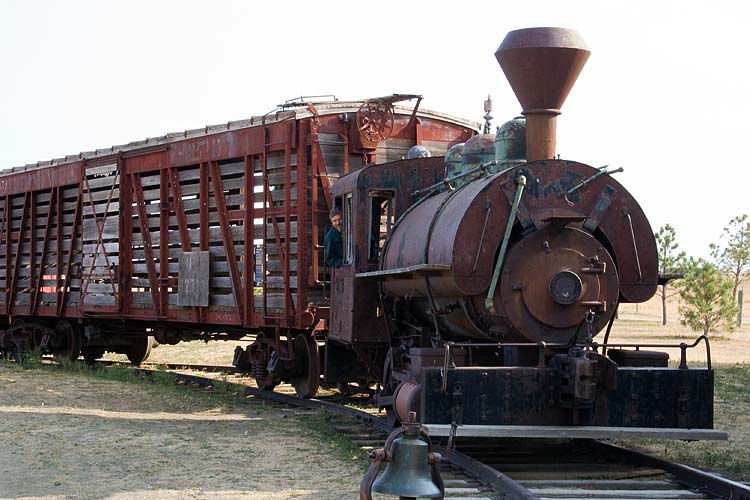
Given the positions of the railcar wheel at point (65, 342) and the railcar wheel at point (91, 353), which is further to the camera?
the railcar wheel at point (91, 353)

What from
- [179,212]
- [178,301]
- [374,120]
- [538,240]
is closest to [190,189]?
[179,212]

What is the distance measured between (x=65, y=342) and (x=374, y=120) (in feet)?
28.4

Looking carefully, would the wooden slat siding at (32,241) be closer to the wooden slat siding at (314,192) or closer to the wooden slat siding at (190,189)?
the wooden slat siding at (190,189)

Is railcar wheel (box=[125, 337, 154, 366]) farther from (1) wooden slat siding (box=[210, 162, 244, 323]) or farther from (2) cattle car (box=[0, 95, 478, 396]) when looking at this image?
(1) wooden slat siding (box=[210, 162, 244, 323])

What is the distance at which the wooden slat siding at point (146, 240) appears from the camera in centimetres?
1487

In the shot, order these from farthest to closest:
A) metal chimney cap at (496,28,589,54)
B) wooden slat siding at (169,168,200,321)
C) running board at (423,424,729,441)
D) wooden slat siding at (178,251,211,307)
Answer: wooden slat siding at (169,168,200,321)
wooden slat siding at (178,251,211,307)
metal chimney cap at (496,28,589,54)
running board at (423,424,729,441)

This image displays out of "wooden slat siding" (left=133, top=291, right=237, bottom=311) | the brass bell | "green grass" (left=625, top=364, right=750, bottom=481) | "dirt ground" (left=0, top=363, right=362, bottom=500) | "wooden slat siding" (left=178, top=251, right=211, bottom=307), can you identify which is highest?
"wooden slat siding" (left=178, top=251, right=211, bottom=307)

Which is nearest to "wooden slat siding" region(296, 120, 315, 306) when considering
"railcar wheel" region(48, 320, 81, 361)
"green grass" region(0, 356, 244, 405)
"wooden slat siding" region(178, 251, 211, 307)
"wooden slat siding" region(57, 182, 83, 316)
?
"green grass" region(0, 356, 244, 405)

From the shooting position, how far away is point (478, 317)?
809cm

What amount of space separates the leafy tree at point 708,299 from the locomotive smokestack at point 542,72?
24.7 metres

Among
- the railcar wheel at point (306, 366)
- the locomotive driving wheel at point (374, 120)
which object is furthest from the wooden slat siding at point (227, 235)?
the locomotive driving wheel at point (374, 120)

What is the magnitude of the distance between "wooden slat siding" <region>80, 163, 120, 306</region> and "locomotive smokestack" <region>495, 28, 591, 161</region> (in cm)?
899

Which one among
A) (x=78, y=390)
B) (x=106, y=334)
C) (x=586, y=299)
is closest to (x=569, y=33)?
(x=586, y=299)

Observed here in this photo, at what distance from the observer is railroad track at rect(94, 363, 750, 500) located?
6934mm
